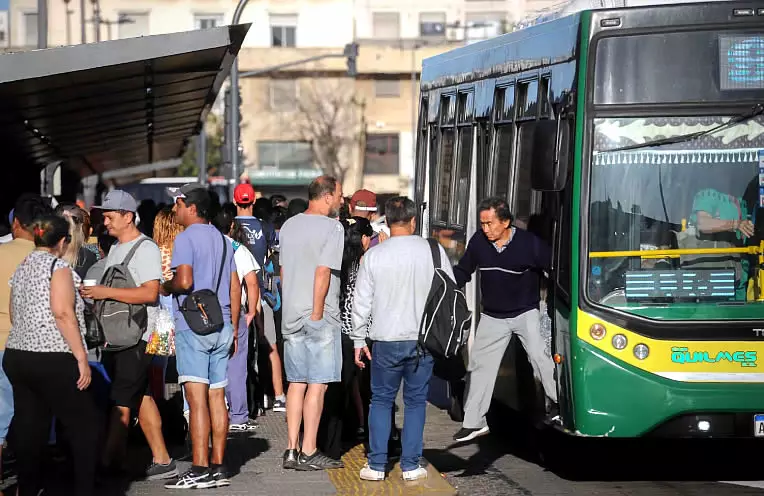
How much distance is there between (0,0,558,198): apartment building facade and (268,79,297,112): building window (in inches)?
1.9

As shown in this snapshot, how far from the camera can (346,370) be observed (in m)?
10.5

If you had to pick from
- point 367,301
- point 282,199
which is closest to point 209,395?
point 367,301

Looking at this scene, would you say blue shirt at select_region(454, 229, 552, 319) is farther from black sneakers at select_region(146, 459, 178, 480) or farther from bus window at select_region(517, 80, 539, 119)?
black sneakers at select_region(146, 459, 178, 480)

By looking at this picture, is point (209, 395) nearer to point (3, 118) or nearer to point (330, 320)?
point (330, 320)

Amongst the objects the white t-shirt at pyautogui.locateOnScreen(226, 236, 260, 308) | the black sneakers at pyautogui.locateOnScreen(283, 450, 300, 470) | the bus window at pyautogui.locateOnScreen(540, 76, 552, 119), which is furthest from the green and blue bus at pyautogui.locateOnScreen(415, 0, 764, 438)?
the white t-shirt at pyautogui.locateOnScreen(226, 236, 260, 308)

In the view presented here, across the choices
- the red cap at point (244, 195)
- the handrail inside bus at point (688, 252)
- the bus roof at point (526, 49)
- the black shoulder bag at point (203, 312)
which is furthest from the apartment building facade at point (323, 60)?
the black shoulder bag at point (203, 312)

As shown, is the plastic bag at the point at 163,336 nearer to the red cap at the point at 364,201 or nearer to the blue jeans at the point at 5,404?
the blue jeans at the point at 5,404

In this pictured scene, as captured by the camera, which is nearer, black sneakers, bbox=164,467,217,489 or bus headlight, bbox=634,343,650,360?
black sneakers, bbox=164,467,217,489

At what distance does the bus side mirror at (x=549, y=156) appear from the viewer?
29.6 feet

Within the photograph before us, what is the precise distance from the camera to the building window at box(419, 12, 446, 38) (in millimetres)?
69625

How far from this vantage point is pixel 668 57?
9.06 meters

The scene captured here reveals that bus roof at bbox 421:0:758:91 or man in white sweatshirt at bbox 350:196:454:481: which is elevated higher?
bus roof at bbox 421:0:758:91

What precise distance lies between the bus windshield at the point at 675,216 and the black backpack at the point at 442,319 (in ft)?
3.01

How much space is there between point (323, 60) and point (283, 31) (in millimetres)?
5242
